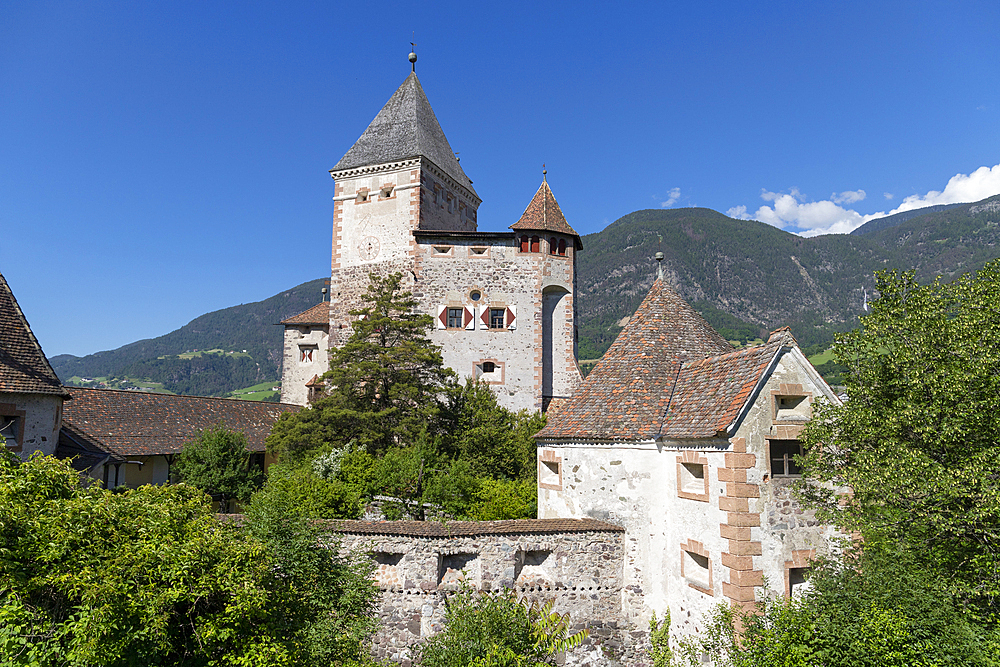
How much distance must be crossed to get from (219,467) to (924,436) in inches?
924

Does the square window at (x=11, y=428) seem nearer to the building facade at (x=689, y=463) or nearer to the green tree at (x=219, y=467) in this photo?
the green tree at (x=219, y=467)

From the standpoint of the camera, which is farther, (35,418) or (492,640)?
(35,418)

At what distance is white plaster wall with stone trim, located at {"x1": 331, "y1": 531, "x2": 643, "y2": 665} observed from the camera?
498 inches

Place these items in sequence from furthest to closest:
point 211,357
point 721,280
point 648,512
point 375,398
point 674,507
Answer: point 211,357 < point 721,280 < point 375,398 < point 648,512 < point 674,507

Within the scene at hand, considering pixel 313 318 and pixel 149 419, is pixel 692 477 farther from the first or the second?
pixel 313 318

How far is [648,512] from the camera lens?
43.0ft

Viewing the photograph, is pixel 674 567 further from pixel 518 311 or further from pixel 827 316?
pixel 827 316

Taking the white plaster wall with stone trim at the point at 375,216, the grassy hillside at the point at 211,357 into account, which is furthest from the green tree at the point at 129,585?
the grassy hillside at the point at 211,357

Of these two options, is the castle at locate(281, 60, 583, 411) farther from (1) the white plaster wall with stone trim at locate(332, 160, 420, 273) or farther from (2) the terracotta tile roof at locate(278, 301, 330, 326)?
(2) the terracotta tile roof at locate(278, 301, 330, 326)

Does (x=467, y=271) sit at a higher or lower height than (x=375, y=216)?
lower

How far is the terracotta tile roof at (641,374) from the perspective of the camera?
1374 cm

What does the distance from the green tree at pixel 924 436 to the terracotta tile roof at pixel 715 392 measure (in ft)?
4.51

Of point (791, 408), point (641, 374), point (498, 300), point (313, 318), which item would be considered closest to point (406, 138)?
point (498, 300)

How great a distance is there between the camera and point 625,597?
13.3 m
